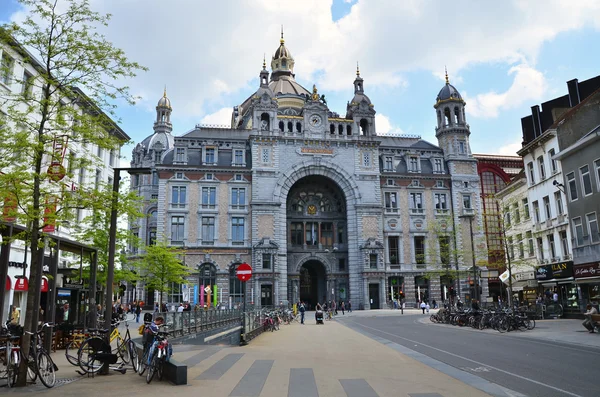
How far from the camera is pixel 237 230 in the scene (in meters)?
57.1

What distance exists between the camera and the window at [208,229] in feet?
185

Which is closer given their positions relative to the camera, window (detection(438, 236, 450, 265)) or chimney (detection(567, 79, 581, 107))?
chimney (detection(567, 79, 581, 107))

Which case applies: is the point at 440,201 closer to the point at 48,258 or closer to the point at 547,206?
the point at 547,206

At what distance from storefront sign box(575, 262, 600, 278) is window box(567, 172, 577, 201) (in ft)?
15.1

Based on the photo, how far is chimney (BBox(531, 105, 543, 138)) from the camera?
41656 mm

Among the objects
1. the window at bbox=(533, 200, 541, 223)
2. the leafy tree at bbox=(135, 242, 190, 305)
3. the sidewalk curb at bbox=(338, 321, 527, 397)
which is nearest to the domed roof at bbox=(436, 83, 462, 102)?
the window at bbox=(533, 200, 541, 223)

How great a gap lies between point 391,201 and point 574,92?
1059 inches

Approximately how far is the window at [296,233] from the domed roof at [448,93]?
88.9 feet

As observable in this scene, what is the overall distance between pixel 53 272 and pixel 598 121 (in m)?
33.2

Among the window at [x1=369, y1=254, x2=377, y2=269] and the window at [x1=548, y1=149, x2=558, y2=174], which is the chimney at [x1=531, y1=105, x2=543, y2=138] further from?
the window at [x1=369, y1=254, x2=377, y2=269]

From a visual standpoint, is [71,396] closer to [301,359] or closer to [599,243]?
[301,359]

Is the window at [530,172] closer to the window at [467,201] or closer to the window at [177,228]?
the window at [467,201]

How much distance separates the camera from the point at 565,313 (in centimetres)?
3309

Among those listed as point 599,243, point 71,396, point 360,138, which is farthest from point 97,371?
point 360,138
